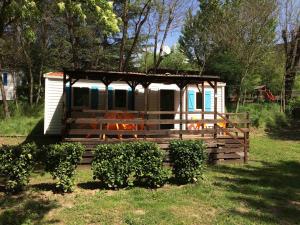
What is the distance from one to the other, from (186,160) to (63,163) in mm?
2829

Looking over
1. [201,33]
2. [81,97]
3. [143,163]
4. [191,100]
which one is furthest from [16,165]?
[201,33]

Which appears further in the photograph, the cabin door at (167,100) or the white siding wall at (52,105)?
the cabin door at (167,100)

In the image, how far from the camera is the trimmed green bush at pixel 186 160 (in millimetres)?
9445

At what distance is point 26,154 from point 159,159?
2.80 m

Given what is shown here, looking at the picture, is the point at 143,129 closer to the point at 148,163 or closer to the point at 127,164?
the point at 148,163

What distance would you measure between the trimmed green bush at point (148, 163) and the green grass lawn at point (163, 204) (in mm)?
316

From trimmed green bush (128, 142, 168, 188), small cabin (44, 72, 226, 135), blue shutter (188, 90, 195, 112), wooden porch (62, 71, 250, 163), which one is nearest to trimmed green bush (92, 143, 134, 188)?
trimmed green bush (128, 142, 168, 188)

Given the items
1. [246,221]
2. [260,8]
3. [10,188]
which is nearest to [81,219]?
[10,188]

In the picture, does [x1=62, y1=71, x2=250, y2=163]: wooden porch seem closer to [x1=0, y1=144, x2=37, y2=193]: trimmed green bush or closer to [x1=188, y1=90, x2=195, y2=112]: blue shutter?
[x1=0, y1=144, x2=37, y2=193]: trimmed green bush

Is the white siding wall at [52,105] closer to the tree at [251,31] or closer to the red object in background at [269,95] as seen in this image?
the tree at [251,31]

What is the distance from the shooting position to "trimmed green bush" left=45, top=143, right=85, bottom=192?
27.2 ft

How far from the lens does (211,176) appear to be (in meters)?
11.0

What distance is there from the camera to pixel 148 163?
29.3 feet

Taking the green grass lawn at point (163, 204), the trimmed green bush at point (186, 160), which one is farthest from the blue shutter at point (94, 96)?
the trimmed green bush at point (186, 160)
